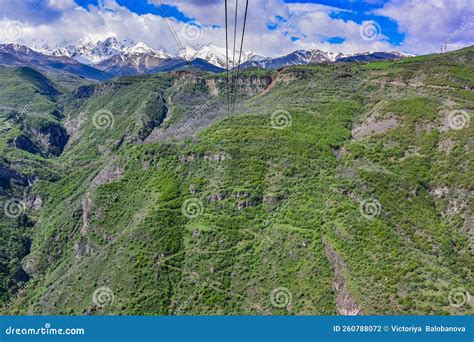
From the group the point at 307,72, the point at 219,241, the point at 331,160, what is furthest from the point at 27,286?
the point at 307,72

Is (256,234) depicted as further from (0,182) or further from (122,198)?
(0,182)

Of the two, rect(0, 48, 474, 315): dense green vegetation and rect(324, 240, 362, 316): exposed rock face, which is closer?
rect(324, 240, 362, 316): exposed rock face

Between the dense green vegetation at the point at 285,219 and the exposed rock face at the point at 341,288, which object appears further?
the dense green vegetation at the point at 285,219

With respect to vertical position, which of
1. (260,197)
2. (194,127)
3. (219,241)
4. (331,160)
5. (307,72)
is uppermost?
(307,72)
